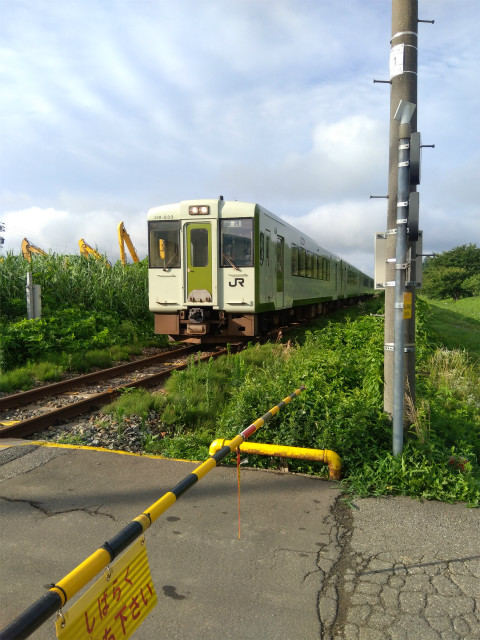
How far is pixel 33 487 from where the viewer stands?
4.08 meters

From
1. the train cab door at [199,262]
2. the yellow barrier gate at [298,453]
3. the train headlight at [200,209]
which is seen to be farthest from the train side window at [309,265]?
the yellow barrier gate at [298,453]

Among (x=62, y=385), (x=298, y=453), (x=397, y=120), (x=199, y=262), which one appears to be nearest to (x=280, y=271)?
(x=199, y=262)

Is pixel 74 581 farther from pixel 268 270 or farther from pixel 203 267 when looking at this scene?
pixel 268 270

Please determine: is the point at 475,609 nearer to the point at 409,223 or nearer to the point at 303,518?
the point at 303,518

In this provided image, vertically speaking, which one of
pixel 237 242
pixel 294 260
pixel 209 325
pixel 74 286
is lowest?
pixel 209 325

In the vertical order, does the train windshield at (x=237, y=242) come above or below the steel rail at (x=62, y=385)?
above

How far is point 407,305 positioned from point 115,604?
A: 3399 mm

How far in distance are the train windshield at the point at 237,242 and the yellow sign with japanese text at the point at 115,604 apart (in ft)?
30.7

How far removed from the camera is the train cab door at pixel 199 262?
11344mm

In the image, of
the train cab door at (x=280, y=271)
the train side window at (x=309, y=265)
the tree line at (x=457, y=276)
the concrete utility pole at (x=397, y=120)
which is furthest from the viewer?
the tree line at (x=457, y=276)

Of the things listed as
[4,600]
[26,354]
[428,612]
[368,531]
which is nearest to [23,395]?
[26,354]

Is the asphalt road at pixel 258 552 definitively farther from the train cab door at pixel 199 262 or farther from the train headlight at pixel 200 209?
the train headlight at pixel 200 209

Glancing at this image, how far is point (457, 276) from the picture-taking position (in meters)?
78.4

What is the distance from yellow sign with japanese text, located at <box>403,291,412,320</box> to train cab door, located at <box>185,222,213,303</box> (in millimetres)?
7239
